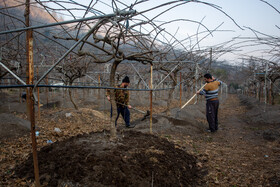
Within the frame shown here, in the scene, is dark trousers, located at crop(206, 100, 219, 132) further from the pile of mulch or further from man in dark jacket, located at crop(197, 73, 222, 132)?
the pile of mulch

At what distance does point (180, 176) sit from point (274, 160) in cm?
214

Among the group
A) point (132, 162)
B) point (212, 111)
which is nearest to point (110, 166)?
point (132, 162)

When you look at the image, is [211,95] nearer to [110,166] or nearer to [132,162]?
[132,162]

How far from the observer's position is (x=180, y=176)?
113 inches

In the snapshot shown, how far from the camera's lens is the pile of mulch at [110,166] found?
2320 millimetres

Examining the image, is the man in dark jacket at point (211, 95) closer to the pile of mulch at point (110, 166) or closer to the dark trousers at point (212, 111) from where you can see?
the dark trousers at point (212, 111)

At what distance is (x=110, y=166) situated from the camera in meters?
2.50

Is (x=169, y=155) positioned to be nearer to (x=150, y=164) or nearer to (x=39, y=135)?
(x=150, y=164)

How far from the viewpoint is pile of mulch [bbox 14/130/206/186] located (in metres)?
2.32

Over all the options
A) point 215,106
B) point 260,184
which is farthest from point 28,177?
point 215,106

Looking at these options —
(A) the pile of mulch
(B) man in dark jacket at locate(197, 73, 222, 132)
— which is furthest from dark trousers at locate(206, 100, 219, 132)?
(A) the pile of mulch

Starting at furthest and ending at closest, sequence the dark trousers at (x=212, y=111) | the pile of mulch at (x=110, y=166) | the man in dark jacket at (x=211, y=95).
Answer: the dark trousers at (x=212, y=111) < the man in dark jacket at (x=211, y=95) < the pile of mulch at (x=110, y=166)

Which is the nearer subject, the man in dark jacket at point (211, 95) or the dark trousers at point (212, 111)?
the man in dark jacket at point (211, 95)

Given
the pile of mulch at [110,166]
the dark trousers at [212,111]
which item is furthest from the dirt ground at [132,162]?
the dark trousers at [212,111]
